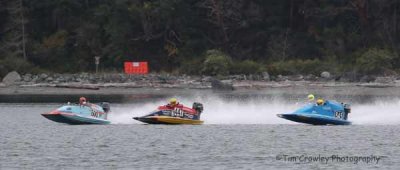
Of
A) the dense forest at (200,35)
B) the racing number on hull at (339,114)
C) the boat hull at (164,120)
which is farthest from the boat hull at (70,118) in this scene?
the dense forest at (200,35)

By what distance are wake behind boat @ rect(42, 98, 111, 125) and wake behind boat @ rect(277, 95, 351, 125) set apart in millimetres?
6983

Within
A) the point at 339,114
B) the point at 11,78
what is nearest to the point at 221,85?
the point at 11,78

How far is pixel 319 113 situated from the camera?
4131 cm

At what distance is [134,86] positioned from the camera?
69375 millimetres

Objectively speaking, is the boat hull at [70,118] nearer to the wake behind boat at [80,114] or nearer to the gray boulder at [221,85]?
the wake behind boat at [80,114]

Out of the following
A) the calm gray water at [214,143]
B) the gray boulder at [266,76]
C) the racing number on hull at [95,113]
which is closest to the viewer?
the calm gray water at [214,143]

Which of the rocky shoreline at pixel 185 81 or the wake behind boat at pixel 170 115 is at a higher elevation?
the rocky shoreline at pixel 185 81

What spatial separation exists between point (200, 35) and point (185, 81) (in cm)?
594

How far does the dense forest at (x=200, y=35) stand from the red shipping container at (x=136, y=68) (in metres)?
1.36

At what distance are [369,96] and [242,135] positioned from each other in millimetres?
22341

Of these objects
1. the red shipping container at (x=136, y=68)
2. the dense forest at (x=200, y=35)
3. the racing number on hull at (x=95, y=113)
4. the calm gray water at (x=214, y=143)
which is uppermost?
the dense forest at (x=200, y=35)

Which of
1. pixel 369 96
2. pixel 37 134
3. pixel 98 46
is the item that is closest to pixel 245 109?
pixel 37 134

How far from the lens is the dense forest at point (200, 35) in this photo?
71000mm

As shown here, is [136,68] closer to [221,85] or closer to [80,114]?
[221,85]
